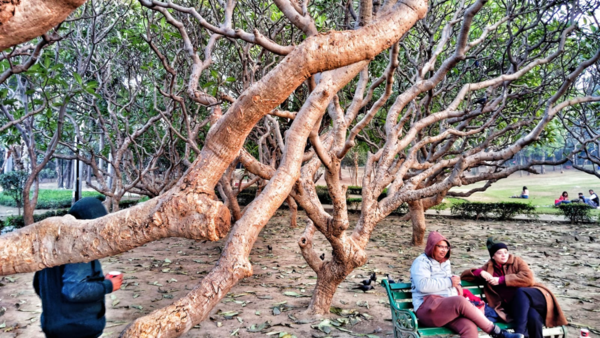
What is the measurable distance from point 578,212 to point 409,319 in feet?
46.4

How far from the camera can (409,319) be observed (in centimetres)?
355

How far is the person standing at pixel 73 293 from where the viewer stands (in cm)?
253

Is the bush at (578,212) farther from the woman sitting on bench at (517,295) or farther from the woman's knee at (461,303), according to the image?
the woman's knee at (461,303)

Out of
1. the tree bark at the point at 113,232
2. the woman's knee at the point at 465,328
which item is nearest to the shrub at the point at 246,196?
the woman's knee at the point at 465,328

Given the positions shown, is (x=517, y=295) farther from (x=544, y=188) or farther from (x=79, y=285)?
(x=544, y=188)

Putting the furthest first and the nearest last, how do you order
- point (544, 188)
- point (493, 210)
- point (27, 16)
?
point (544, 188)
point (493, 210)
point (27, 16)

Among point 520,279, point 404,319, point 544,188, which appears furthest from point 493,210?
point 544,188

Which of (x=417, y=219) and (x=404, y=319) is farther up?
(x=417, y=219)

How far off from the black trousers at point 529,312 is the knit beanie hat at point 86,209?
12.4ft

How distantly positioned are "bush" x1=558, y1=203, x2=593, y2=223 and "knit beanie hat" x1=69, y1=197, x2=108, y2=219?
53.4 ft

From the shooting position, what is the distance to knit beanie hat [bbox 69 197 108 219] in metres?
2.51

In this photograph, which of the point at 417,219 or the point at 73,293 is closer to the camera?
the point at 73,293

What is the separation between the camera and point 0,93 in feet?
14.2

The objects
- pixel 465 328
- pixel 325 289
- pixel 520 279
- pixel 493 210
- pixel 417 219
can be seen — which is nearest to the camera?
pixel 465 328
